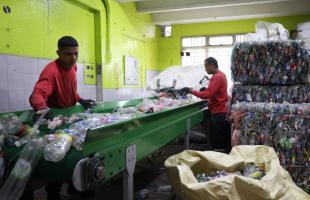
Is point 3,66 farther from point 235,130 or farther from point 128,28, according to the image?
point 128,28

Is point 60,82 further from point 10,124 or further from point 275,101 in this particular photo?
point 275,101

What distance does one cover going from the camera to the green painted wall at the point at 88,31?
3.50 meters

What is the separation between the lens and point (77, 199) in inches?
125

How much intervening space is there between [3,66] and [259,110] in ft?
9.17

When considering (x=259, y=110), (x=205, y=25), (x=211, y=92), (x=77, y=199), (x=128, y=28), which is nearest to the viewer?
(x=259, y=110)

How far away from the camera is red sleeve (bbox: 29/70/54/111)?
2316 mm

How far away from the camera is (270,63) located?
3.24 m

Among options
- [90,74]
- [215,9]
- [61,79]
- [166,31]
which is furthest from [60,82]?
[166,31]

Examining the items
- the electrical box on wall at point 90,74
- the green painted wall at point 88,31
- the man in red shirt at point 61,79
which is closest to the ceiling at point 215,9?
the green painted wall at point 88,31

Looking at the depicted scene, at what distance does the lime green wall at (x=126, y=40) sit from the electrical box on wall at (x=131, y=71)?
13 centimetres

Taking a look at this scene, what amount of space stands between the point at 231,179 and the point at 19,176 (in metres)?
1.25

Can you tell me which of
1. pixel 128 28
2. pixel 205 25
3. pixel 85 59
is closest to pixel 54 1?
pixel 85 59

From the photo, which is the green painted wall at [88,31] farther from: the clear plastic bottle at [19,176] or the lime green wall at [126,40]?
the clear plastic bottle at [19,176]

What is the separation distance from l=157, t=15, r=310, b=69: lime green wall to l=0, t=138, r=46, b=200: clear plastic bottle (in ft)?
21.8
